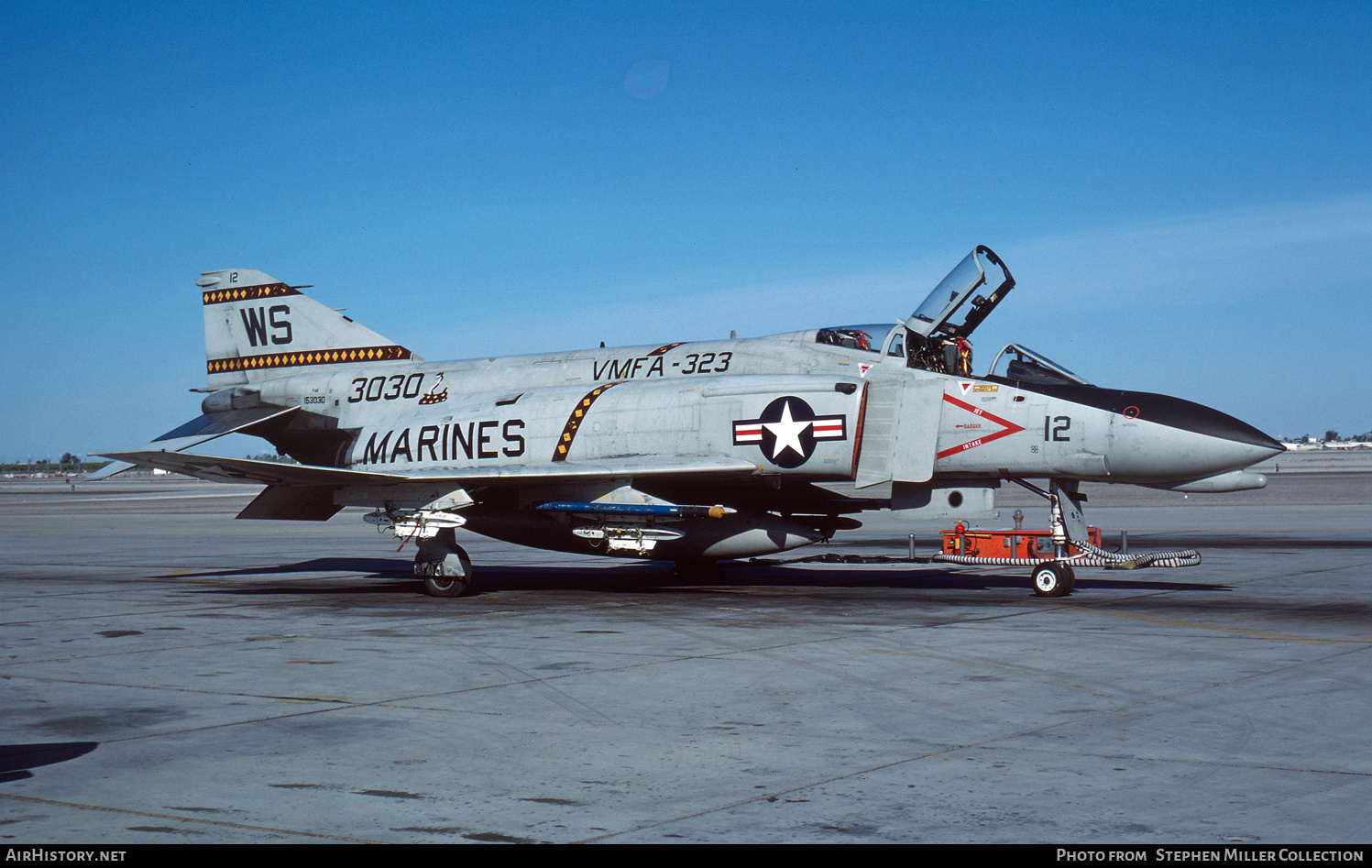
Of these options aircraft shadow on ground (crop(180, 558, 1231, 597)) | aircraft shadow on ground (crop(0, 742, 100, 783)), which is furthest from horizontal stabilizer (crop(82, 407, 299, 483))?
aircraft shadow on ground (crop(0, 742, 100, 783))

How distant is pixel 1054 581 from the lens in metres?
13.5

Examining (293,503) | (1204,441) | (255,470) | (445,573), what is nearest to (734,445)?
(445,573)

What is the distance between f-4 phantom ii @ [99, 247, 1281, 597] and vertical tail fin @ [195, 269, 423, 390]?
1393mm

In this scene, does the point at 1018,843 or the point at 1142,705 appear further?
the point at 1142,705

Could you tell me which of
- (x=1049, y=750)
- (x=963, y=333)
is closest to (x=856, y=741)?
(x=1049, y=750)

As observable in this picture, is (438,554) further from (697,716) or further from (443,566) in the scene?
(697,716)

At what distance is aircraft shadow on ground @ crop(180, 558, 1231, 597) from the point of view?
51.5 feet

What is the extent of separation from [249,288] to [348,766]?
51.6 ft

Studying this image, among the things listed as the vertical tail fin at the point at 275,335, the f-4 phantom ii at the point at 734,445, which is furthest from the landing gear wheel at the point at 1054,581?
the vertical tail fin at the point at 275,335

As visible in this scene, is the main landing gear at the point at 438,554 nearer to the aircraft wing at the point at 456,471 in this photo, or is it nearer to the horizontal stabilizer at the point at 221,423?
the aircraft wing at the point at 456,471

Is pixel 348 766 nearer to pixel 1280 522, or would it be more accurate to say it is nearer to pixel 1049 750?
pixel 1049 750

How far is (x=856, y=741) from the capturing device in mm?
6133

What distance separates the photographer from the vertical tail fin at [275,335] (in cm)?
1933

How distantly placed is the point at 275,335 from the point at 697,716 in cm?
1491
